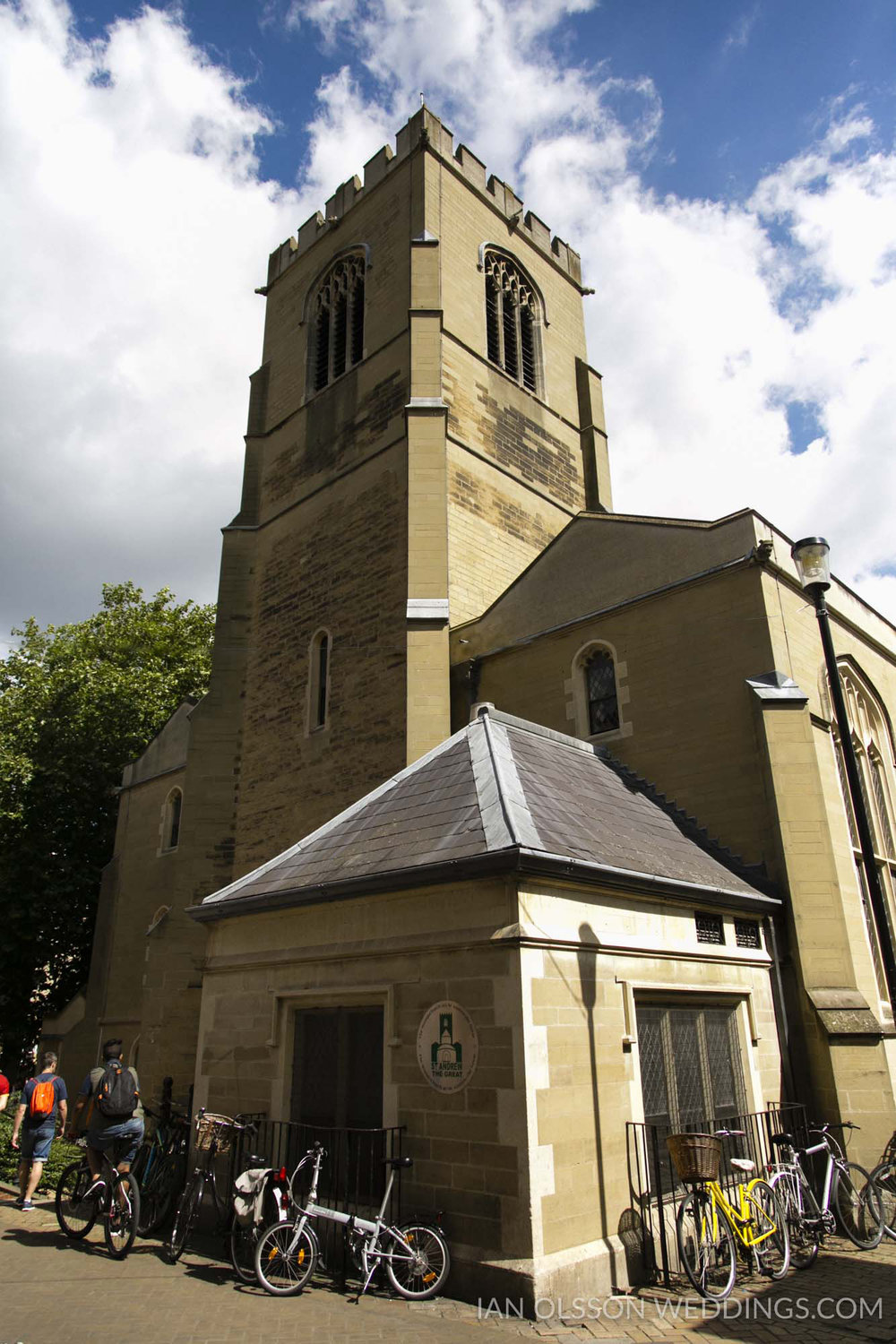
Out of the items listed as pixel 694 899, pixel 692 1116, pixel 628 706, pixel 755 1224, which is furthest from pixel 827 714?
pixel 755 1224

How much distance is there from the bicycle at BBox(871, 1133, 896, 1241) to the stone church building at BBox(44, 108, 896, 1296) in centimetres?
31

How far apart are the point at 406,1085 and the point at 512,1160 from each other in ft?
4.04

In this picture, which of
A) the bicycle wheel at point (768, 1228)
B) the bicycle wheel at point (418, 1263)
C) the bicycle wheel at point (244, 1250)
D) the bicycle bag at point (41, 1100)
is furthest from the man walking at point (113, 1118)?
the bicycle wheel at point (768, 1228)

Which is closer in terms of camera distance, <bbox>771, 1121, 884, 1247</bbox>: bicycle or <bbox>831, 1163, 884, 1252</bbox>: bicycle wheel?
<bbox>771, 1121, 884, 1247</bbox>: bicycle

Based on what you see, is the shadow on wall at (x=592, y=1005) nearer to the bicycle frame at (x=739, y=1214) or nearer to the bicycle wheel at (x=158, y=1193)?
the bicycle frame at (x=739, y=1214)

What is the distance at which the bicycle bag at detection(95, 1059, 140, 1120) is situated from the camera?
8148mm

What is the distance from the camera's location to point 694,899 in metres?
9.21

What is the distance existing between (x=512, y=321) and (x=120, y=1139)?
19.7 metres

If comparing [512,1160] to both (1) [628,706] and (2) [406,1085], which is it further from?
(1) [628,706]

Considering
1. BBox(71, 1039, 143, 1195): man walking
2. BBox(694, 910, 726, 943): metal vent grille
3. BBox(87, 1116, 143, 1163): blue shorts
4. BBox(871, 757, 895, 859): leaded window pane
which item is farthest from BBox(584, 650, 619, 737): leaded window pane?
BBox(87, 1116, 143, 1163): blue shorts

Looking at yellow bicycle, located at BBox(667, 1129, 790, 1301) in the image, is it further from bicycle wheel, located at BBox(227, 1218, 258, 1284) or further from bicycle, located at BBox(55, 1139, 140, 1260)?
bicycle, located at BBox(55, 1139, 140, 1260)

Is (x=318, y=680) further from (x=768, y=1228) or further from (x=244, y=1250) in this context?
(x=768, y=1228)

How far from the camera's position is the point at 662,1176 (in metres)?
7.88

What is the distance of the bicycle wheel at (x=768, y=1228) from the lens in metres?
7.36
